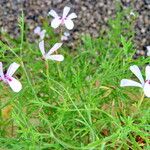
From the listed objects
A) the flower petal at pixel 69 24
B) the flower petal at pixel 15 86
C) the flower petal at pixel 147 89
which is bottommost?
the flower petal at pixel 147 89

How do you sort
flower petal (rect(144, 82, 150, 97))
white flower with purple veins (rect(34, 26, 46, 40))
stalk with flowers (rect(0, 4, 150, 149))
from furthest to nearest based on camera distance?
1. white flower with purple veins (rect(34, 26, 46, 40))
2. stalk with flowers (rect(0, 4, 150, 149))
3. flower petal (rect(144, 82, 150, 97))

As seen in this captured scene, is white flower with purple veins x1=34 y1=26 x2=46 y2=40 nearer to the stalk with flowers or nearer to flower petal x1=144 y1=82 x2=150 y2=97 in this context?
the stalk with flowers

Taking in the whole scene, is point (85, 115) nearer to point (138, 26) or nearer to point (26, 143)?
point (26, 143)

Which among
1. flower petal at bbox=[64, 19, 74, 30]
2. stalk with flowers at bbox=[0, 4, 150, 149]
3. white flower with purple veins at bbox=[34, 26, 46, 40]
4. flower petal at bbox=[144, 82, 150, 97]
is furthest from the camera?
white flower with purple veins at bbox=[34, 26, 46, 40]

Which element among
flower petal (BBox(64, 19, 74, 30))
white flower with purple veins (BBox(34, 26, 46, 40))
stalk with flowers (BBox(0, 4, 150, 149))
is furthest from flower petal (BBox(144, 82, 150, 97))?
white flower with purple veins (BBox(34, 26, 46, 40))

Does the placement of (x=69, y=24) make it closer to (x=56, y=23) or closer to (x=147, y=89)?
(x=56, y=23)

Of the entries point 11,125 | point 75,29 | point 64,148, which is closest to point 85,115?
point 64,148

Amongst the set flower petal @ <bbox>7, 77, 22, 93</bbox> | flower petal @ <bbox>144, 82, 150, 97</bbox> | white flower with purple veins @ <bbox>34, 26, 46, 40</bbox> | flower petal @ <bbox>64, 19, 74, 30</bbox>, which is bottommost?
flower petal @ <bbox>144, 82, 150, 97</bbox>

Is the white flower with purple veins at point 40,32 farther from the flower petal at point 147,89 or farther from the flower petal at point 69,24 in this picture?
the flower petal at point 147,89

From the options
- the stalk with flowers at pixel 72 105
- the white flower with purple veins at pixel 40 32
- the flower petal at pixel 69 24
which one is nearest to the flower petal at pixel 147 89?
the stalk with flowers at pixel 72 105

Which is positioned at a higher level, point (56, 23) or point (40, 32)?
point (40, 32)

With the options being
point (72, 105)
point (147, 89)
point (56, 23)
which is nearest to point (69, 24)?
point (56, 23)
